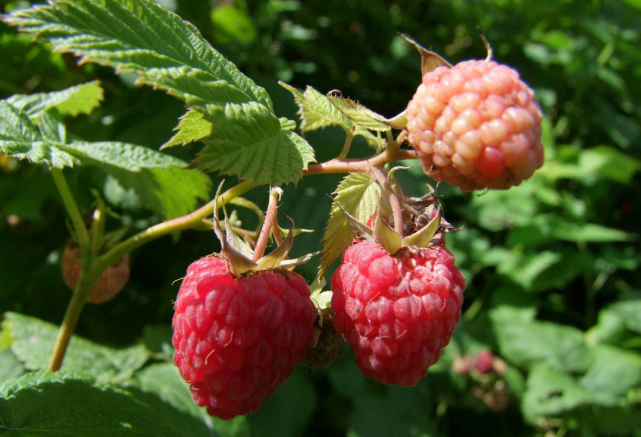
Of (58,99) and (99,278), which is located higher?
(58,99)

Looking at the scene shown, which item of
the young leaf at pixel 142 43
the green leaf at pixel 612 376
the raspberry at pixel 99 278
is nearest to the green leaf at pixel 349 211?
the young leaf at pixel 142 43

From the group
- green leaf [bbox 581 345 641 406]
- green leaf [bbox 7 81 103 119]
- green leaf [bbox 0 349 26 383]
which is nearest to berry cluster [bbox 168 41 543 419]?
green leaf [bbox 7 81 103 119]

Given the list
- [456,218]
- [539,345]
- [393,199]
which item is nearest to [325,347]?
[393,199]

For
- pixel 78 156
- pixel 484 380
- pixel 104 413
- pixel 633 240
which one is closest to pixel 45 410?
pixel 104 413

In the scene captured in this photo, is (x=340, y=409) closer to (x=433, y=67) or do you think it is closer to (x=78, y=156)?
(x=78, y=156)

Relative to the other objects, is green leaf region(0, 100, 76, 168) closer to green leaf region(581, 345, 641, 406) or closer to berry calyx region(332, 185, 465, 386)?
berry calyx region(332, 185, 465, 386)

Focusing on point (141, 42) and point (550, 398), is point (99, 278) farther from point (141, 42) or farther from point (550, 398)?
point (550, 398)

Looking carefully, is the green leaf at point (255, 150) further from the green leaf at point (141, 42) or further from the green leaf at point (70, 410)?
the green leaf at point (70, 410)
